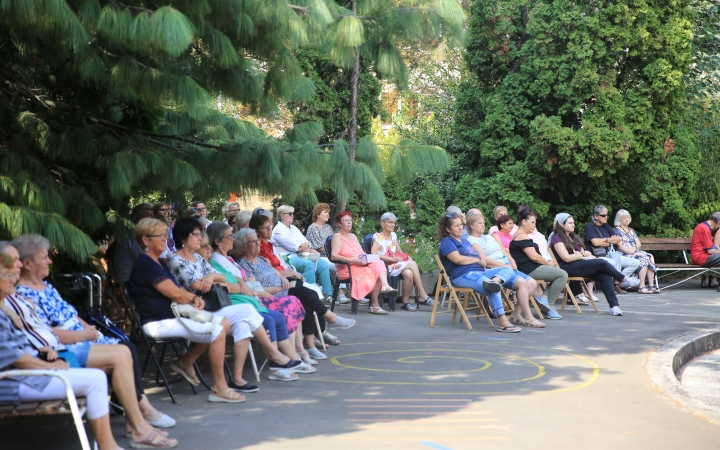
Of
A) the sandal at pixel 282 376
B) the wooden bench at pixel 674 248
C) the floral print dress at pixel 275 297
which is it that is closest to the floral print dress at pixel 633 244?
the wooden bench at pixel 674 248

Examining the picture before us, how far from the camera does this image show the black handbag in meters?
7.01

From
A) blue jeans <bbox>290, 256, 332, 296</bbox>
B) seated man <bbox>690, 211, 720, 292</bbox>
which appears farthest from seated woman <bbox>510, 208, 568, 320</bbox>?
seated man <bbox>690, 211, 720, 292</bbox>

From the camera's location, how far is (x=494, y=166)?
17828 mm

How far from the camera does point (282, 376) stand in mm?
7469

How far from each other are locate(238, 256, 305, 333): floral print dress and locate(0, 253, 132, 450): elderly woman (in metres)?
3.21

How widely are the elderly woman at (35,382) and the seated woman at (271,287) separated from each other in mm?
3128

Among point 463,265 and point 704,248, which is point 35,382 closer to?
point 463,265

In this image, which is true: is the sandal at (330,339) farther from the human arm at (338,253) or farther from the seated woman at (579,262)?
the seated woman at (579,262)

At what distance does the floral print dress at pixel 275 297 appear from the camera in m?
8.01

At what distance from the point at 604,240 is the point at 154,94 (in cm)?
1035

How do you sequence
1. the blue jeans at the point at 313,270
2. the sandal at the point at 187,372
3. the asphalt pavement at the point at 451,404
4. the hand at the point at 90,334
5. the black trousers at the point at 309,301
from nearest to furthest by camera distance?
the asphalt pavement at the point at 451,404, the hand at the point at 90,334, the sandal at the point at 187,372, the black trousers at the point at 309,301, the blue jeans at the point at 313,270

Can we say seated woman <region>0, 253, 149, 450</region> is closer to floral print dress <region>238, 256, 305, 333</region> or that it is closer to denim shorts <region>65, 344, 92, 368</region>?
denim shorts <region>65, 344, 92, 368</region>

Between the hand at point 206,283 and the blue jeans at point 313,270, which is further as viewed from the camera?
the blue jeans at point 313,270

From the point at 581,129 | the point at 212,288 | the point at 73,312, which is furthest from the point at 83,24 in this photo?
the point at 581,129
